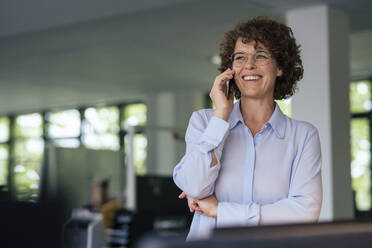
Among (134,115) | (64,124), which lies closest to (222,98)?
(134,115)

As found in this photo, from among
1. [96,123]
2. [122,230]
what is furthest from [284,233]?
[96,123]

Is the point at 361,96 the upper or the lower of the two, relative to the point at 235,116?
upper

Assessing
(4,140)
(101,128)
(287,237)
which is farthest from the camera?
(4,140)

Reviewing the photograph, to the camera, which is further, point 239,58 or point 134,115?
point 134,115

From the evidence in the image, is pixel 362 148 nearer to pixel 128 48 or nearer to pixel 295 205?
pixel 128 48

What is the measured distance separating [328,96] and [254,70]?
12.7 ft

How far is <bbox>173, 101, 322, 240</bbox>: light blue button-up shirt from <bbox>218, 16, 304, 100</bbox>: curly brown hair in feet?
0.50

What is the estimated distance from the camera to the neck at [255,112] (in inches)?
72.3

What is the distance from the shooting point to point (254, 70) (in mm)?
1783

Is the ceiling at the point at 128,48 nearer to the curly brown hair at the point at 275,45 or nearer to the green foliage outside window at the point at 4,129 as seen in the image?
the green foliage outside window at the point at 4,129

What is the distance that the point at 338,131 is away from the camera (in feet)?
18.2

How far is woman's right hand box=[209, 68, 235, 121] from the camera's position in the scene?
172 centimetres

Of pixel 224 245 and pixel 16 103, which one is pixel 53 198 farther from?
Result: pixel 16 103

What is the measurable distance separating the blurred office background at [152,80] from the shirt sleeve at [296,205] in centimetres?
61
